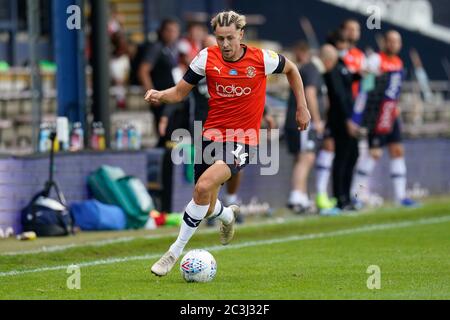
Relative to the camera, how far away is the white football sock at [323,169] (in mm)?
19250

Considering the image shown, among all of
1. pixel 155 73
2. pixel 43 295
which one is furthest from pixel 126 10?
pixel 43 295

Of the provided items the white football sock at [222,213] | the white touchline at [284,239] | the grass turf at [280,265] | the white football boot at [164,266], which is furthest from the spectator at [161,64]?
the white football boot at [164,266]

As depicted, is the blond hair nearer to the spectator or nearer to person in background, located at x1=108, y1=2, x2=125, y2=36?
the spectator

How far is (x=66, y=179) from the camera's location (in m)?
16.1

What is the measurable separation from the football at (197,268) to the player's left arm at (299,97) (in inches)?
59.7

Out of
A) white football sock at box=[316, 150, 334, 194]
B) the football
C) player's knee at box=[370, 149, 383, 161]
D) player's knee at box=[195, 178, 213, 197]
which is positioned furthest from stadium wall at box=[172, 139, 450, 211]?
the football

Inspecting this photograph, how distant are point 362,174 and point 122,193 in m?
4.80

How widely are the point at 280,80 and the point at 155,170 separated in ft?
28.5

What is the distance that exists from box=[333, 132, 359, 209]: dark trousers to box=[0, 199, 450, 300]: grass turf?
1398 mm

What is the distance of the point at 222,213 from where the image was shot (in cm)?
1223

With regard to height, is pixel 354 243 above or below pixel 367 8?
below

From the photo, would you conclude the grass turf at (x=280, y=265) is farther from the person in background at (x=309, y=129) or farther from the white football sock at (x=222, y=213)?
the person in background at (x=309, y=129)
